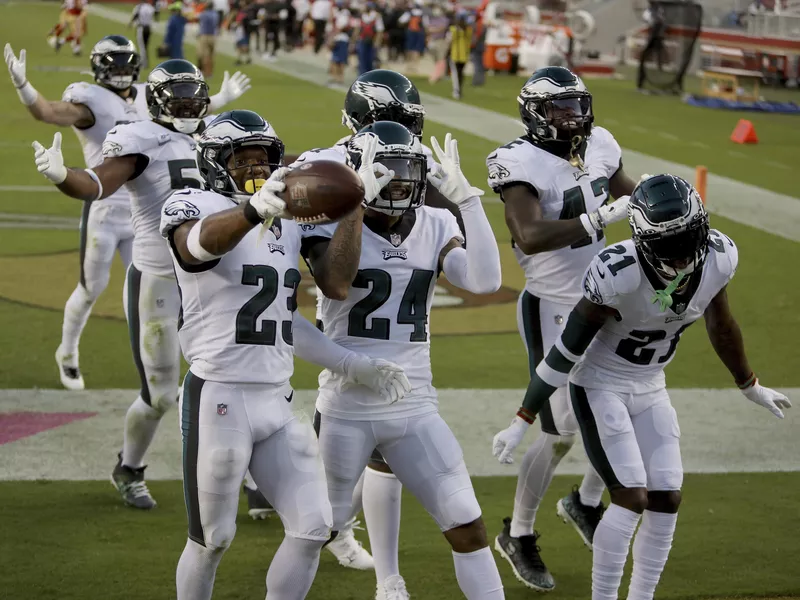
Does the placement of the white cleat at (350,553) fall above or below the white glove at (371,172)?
below

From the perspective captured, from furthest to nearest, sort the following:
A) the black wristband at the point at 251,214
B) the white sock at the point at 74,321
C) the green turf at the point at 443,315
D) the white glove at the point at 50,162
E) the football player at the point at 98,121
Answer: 1. the green turf at the point at 443,315
2. the white sock at the point at 74,321
3. the football player at the point at 98,121
4. the white glove at the point at 50,162
5. the black wristband at the point at 251,214

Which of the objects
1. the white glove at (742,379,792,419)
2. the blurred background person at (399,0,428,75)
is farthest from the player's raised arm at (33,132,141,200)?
the blurred background person at (399,0,428,75)

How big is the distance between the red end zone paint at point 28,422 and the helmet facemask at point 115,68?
2252 millimetres

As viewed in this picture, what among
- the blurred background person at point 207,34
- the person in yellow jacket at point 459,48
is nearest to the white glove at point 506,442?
the person in yellow jacket at point 459,48

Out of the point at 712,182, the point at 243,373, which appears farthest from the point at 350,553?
the point at 712,182

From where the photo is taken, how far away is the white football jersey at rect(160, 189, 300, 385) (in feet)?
16.1

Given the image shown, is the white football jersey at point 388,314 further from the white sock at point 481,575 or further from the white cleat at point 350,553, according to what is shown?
the white cleat at point 350,553

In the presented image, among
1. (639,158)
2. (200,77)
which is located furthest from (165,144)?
(639,158)

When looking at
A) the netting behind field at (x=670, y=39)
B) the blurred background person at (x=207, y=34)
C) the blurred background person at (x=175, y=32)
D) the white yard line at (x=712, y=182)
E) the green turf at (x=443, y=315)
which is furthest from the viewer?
the netting behind field at (x=670, y=39)

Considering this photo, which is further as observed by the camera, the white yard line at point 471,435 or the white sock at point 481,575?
the white yard line at point 471,435

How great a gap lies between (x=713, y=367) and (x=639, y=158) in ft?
33.1

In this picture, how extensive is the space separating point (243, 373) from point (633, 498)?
1.66 m

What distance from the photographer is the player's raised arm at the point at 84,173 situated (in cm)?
652

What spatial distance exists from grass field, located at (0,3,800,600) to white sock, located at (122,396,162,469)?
0.93 feet
